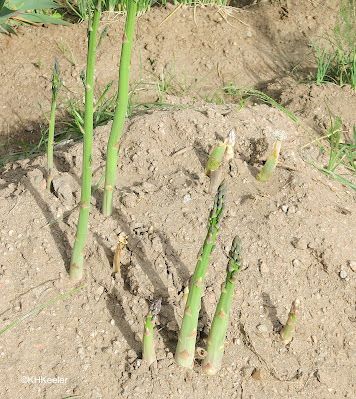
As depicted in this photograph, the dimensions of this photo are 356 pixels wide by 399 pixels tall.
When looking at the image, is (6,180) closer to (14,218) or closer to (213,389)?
(14,218)

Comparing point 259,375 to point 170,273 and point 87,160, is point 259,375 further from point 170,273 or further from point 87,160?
point 87,160

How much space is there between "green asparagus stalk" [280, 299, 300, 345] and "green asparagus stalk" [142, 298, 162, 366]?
542 millimetres

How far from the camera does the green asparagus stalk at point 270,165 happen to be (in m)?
2.67

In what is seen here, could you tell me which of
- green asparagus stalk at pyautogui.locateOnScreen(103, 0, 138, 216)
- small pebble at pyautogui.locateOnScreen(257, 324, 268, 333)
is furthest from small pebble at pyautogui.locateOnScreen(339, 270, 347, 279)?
green asparagus stalk at pyautogui.locateOnScreen(103, 0, 138, 216)

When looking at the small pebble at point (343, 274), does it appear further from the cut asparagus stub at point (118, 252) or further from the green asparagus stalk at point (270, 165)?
the cut asparagus stub at point (118, 252)

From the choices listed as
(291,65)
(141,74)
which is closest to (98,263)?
(141,74)

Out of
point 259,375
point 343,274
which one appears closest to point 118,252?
point 259,375

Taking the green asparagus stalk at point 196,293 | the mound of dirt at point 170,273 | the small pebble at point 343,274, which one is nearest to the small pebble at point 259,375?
the mound of dirt at point 170,273

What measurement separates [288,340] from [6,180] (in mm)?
1623

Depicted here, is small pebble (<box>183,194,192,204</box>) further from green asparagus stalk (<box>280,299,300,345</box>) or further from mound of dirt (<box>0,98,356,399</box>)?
green asparagus stalk (<box>280,299,300,345</box>)

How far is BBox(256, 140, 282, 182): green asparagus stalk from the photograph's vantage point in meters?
2.67

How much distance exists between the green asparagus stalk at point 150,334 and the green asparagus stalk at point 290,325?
54 centimetres

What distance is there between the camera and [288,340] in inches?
89.7

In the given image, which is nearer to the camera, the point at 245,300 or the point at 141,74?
the point at 245,300
